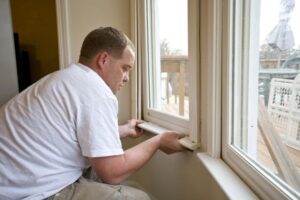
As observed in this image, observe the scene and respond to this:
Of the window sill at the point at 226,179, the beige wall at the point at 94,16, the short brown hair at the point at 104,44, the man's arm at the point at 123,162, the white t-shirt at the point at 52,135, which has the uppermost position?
the beige wall at the point at 94,16

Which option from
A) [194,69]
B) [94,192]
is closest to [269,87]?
[194,69]

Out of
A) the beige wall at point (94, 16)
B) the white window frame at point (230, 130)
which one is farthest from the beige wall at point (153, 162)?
the white window frame at point (230, 130)

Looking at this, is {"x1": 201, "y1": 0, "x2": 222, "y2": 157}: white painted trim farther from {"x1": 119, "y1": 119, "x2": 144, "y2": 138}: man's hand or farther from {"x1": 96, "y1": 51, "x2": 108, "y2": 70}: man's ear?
{"x1": 119, "y1": 119, "x2": 144, "y2": 138}: man's hand

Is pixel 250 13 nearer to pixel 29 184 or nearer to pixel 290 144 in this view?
pixel 290 144

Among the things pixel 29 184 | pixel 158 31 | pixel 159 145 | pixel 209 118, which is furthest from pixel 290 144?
pixel 158 31

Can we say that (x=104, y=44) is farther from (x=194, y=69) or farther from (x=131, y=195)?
(x=131, y=195)

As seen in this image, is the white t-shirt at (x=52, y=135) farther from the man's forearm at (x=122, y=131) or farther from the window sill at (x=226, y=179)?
the man's forearm at (x=122, y=131)

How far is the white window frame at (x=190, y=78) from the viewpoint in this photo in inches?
45.2

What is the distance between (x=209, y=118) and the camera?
1094mm

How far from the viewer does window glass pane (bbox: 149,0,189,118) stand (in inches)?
57.4

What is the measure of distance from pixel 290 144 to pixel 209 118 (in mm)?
406

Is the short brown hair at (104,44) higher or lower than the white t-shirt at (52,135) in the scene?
higher

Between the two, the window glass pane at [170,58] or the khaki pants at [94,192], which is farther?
the window glass pane at [170,58]

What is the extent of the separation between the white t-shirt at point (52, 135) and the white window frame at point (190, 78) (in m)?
0.39
